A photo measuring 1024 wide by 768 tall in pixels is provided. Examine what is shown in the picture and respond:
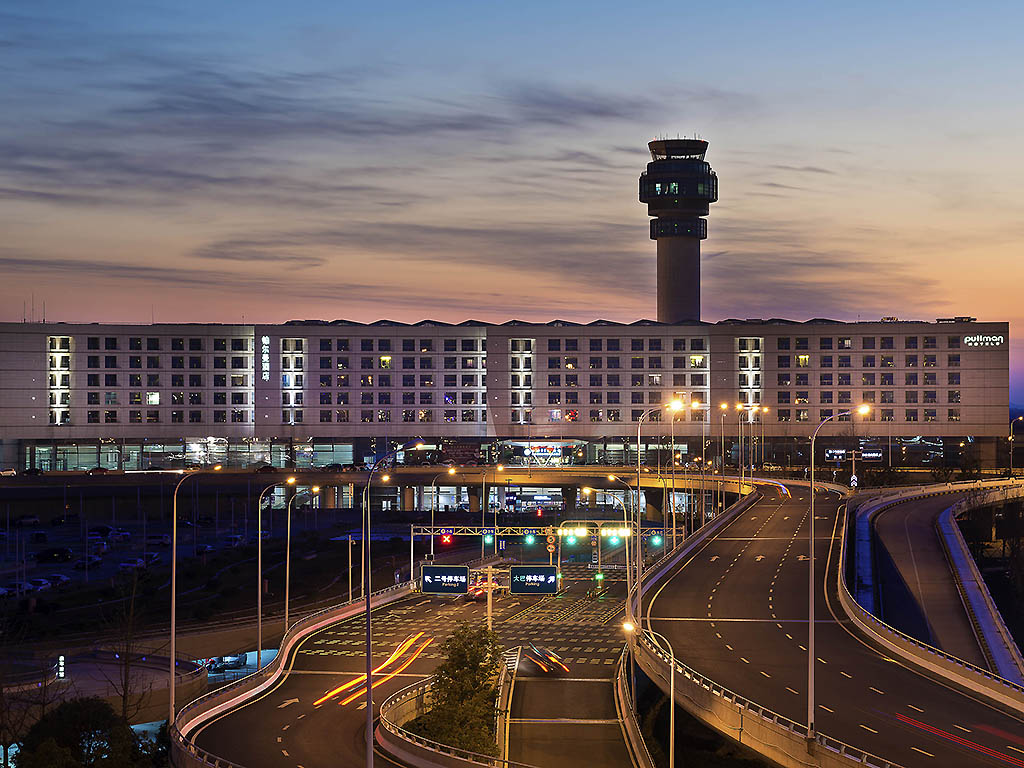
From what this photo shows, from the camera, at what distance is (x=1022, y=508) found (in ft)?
470

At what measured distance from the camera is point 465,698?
48.6 meters

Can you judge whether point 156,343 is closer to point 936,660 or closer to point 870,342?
point 870,342

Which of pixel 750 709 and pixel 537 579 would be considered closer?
pixel 750 709

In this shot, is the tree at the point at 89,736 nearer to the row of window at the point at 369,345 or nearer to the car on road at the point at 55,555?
the car on road at the point at 55,555

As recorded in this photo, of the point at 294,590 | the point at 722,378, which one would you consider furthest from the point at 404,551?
the point at 722,378

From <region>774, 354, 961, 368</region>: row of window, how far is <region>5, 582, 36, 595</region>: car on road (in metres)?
111

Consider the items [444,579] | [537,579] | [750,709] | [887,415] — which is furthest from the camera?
[887,415]

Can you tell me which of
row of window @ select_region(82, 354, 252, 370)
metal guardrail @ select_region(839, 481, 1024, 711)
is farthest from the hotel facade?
metal guardrail @ select_region(839, 481, 1024, 711)

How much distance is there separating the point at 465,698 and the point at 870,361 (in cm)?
13773

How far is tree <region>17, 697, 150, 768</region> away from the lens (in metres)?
41.2

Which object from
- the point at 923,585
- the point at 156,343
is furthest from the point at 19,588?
the point at 156,343

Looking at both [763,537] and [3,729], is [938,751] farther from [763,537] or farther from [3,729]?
[763,537]

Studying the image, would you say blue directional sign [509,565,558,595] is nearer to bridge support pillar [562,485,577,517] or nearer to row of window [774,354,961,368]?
bridge support pillar [562,485,577,517]

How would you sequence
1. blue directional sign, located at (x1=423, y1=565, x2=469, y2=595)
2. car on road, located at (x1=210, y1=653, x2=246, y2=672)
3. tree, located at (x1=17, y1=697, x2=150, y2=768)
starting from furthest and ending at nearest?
blue directional sign, located at (x1=423, y1=565, x2=469, y2=595) → car on road, located at (x1=210, y1=653, x2=246, y2=672) → tree, located at (x1=17, y1=697, x2=150, y2=768)
